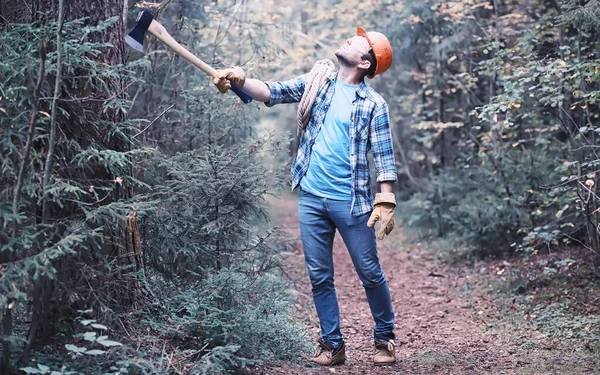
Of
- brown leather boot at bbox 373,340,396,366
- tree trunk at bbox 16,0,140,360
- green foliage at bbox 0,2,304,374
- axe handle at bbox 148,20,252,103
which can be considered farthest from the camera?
brown leather boot at bbox 373,340,396,366

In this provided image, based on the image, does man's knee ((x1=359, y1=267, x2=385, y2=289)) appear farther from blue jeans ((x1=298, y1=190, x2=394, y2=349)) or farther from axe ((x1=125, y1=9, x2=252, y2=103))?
axe ((x1=125, y1=9, x2=252, y2=103))

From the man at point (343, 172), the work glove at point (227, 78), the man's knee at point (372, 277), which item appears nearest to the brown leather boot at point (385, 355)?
the man at point (343, 172)

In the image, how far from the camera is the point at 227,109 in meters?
6.45

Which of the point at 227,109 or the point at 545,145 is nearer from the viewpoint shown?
the point at 227,109

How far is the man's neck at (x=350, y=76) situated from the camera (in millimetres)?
4906

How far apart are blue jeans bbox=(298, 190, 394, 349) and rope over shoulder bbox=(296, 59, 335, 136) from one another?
59 cm

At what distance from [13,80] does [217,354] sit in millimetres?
2099

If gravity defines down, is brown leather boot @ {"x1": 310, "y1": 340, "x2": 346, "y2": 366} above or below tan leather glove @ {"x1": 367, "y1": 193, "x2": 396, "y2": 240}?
below

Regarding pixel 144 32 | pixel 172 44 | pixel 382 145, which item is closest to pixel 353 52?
pixel 382 145

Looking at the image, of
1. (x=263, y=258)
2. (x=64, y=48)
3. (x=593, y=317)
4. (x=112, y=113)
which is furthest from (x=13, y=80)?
(x=593, y=317)

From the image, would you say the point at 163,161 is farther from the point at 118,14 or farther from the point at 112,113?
the point at 118,14

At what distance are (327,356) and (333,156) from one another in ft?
5.20

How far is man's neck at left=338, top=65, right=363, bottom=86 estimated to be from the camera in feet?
16.1

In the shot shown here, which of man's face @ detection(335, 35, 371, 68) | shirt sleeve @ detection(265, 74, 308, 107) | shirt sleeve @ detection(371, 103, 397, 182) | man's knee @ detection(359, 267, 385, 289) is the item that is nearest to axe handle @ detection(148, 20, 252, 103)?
shirt sleeve @ detection(265, 74, 308, 107)
